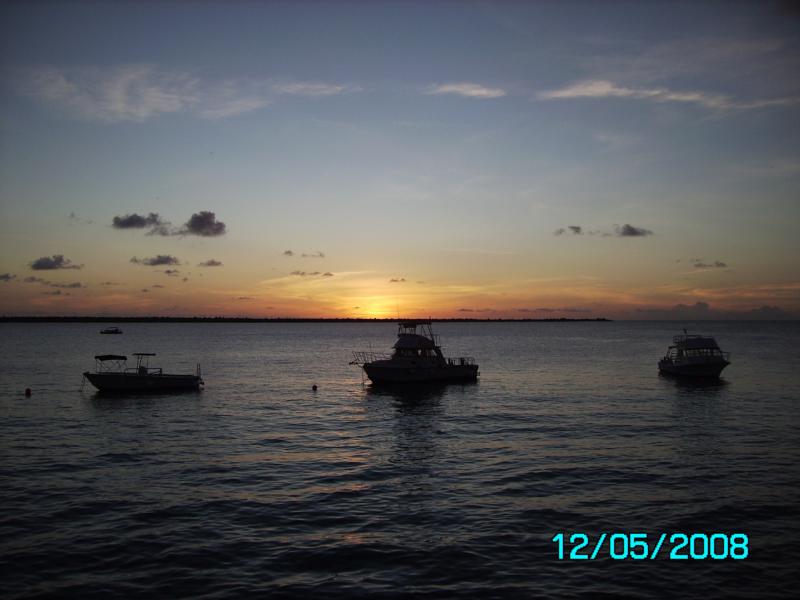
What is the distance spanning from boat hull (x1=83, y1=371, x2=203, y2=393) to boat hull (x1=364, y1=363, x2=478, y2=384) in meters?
20.9

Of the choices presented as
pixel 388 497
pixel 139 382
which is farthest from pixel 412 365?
pixel 388 497

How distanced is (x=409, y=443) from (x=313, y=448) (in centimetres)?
644

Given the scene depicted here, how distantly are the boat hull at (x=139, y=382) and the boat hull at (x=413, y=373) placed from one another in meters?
20.9

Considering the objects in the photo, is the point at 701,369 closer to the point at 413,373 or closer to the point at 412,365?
the point at 413,373

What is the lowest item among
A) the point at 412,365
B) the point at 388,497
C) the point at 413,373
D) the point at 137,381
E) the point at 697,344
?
the point at 388,497

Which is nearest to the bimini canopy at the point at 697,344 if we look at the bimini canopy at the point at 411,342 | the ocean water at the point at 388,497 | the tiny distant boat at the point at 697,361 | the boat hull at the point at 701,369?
the tiny distant boat at the point at 697,361

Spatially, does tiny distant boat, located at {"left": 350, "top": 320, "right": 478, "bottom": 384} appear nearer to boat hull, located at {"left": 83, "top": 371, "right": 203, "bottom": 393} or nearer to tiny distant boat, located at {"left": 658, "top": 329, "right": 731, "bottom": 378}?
boat hull, located at {"left": 83, "top": 371, "right": 203, "bottom": 393}

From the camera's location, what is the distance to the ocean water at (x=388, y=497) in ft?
59.1

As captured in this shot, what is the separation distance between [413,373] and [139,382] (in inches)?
1230

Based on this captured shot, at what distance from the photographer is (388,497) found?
2620 cm

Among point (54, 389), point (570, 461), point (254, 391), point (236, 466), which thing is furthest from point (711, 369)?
point (54, 389)

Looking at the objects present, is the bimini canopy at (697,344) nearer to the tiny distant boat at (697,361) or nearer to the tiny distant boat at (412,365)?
the tiny distant boat at (697,361)

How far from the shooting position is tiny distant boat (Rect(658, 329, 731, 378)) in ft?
236

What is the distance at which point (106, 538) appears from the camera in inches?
831
